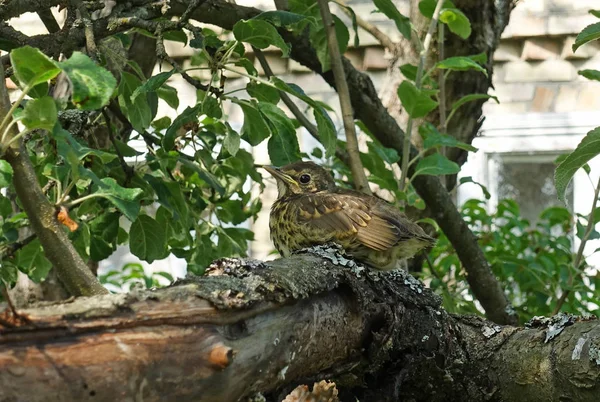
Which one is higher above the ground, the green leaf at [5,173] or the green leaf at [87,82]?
the green leaf at [87,82]

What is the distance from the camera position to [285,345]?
144 centimetres

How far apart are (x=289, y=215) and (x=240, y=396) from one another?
1.26 metres

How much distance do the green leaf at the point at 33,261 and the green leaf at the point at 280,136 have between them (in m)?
0.64

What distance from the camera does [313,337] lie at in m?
1.56

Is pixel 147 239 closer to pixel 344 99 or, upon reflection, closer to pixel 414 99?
pixel 344 99

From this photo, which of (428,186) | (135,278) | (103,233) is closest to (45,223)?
(103,233)

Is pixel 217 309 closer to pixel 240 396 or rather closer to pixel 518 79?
pixel 240 396

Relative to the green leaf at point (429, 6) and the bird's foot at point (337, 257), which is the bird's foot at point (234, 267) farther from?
the green leaf at point (429, 6)

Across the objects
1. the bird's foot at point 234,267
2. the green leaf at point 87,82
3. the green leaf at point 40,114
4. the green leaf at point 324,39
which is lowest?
the bird's foot at point 234,267

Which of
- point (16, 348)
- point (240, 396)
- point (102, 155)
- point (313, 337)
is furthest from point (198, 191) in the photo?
point (16, 348)

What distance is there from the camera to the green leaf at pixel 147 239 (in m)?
2.30

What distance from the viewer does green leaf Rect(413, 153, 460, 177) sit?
2814mm

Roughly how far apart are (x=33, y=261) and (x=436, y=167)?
3.80 ft

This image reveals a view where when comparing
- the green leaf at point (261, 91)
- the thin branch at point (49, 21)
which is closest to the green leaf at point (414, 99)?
the green leaf at point (261, 91)
